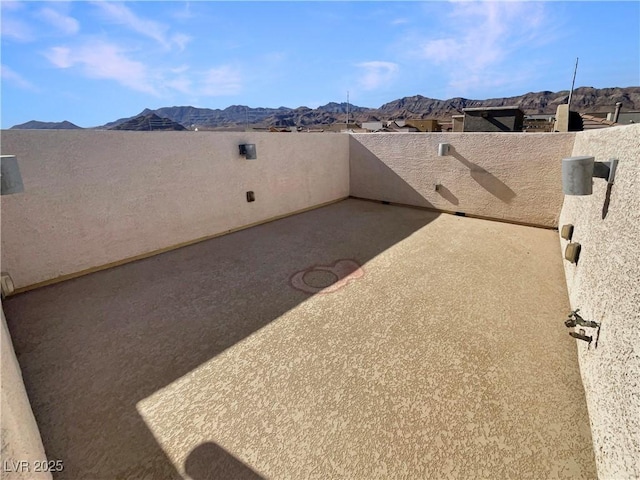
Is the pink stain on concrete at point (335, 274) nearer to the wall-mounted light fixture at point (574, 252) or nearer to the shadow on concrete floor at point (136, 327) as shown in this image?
the shadow on concrete floor at point (136, 327)

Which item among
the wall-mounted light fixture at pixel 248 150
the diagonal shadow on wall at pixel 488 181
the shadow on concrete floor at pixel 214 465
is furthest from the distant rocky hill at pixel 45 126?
the diagonal shadow on wall at pixel 488 181

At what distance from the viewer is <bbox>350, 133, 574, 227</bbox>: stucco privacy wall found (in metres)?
4.71

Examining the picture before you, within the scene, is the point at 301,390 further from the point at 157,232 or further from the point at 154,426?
the point at 157,232

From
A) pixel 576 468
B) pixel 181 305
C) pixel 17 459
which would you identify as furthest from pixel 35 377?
pixel 576 468

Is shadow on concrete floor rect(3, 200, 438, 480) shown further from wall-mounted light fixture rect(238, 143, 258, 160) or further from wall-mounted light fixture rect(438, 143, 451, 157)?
wall-mounted light fixture rect(438, 143, 451, 157)

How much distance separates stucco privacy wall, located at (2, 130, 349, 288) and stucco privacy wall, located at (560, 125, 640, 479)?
4872 millimetres

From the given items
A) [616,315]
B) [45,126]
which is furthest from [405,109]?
[616,315]

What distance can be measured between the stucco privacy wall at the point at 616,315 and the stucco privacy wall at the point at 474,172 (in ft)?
9.81

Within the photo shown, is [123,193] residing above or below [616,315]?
above

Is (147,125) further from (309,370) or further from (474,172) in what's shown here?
(309,370)

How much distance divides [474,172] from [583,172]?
404cm

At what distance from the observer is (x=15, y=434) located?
38.8 inches

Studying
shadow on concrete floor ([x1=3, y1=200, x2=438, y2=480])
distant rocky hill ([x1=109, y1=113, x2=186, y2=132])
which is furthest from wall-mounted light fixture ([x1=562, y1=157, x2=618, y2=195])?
distant rocky hill ([x1=109, y1=113, x2=186, y2=132])

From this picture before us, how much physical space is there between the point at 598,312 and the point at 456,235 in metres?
3.08
